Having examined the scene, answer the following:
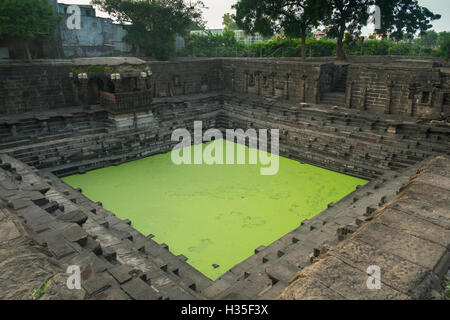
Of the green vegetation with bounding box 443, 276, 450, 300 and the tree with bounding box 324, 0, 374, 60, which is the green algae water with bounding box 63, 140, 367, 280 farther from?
the tree with bounding box 324, 0, 374, 60

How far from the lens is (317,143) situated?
11.9 meters

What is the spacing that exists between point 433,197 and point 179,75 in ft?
42.7

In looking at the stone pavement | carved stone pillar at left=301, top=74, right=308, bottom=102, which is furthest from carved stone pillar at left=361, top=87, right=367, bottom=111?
the stone pavement

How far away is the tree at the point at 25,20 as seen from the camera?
690 inches

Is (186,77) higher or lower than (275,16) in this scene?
lower

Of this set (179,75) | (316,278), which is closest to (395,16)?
(179,75)

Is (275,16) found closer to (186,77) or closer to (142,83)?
(186,77)

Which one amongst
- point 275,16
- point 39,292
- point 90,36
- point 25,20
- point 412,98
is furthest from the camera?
point 90,36

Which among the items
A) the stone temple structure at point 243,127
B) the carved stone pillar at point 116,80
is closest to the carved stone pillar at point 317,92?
the stone temple structure at point 243,127

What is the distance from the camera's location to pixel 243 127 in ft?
48.3

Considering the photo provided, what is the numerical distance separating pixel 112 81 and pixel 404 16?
12912 mm

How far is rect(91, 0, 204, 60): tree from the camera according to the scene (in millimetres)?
22125

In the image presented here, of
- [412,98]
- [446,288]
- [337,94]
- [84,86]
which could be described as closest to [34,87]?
[84,86]
